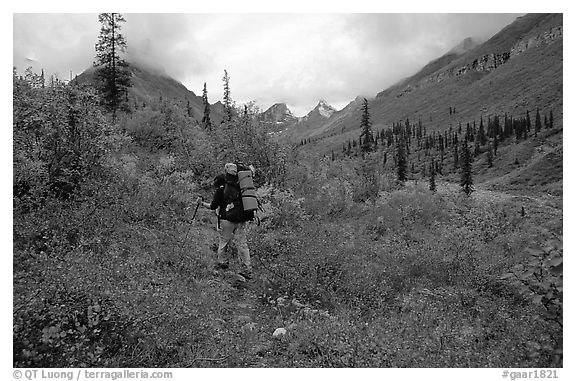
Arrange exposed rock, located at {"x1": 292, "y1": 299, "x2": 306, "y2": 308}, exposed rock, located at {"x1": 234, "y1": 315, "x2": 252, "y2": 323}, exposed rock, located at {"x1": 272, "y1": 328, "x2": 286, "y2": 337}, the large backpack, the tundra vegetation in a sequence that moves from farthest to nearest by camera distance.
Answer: the large backpack, exposed rock, located at {"x1": 292, "y1": 299, "x2": 306, "y2": 308}, exposed rock, located at {"x1": 234, "y1": 315, "x2": 252, "y2": 323}, exposed rock, located at {"x1": 272, "y1": 328, "x2": 286, "y2": 337}, the tundra vegetation

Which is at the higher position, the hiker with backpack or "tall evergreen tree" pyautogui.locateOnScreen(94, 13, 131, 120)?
"tall evergreen tree" pyautogui.locateOnScreen(94, 13, 131, 120)

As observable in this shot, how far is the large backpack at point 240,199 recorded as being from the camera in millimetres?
7641

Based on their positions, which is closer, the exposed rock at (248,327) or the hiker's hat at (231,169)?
the exposed rock at (248,327)

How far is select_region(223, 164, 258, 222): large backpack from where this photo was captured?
764cm

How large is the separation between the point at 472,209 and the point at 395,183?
13.9ft

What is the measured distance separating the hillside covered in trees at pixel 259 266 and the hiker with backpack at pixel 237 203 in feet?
1.58

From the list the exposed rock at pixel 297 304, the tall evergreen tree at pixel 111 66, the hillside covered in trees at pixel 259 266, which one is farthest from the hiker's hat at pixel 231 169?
the tall evergreen tree at pixel 111 66

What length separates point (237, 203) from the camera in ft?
25.2

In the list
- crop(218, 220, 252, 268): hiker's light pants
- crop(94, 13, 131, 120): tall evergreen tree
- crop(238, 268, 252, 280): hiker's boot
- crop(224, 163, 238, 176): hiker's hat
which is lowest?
crop(238, 268, 252, 280): hiker's boot

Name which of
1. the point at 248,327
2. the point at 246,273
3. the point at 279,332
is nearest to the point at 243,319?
the point at 248,327

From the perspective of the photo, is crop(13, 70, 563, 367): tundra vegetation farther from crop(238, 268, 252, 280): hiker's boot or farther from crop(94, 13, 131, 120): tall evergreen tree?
crop(94, 13, 131, 120): tall evergreen tree

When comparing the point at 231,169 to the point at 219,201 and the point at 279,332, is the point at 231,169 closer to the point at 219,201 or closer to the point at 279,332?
the point at 219,201

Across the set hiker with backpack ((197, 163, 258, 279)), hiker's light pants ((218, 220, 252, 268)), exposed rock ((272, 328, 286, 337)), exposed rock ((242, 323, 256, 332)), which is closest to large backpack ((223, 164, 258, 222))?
hiker with backpack ((197, 163, 258, 279))

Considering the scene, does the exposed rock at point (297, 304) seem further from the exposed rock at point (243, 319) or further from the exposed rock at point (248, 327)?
the exposed rock at point (248, 327)
